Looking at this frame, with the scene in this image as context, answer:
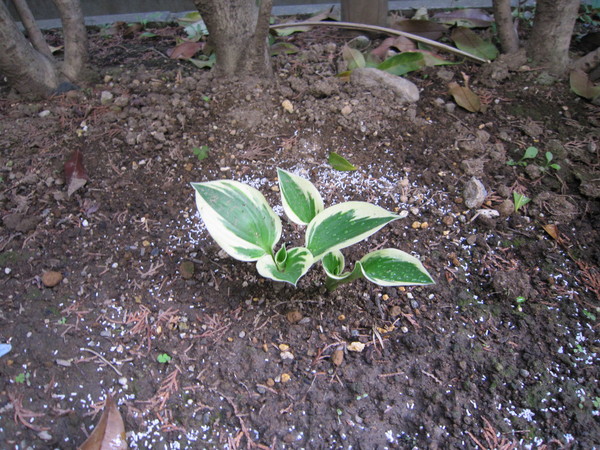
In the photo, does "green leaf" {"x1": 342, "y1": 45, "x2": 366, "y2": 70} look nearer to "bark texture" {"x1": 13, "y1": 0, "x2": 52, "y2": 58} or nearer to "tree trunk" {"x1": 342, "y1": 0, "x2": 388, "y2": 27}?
"tree trunk" {"x1": 342, "y1": 0, "x2": 388, "y2": 27}

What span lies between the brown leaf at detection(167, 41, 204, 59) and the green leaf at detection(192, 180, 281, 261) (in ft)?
3.77

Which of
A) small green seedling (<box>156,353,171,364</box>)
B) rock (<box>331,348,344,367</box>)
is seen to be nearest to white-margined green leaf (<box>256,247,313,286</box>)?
rock (<box>331,348,344,367</box>)

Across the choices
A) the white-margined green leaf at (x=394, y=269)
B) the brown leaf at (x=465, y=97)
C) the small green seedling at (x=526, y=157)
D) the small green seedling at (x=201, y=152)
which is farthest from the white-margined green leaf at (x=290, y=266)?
the brown leaf at (x=465, y=97)

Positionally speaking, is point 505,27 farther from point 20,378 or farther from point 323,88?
point 20,378

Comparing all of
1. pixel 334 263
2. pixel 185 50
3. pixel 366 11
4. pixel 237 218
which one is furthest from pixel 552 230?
pixel 185 50

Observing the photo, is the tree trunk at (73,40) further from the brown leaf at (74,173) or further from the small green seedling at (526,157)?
the small green seedling at (526,157)

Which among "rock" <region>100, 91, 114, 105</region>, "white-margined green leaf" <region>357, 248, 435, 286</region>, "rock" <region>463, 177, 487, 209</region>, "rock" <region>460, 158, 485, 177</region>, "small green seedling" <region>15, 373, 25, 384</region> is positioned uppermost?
"rock" <region>100, 91, 114, 105</region>

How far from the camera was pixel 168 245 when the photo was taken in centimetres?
153

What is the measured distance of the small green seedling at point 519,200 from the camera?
1572mm

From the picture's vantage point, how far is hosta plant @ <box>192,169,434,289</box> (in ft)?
3.93

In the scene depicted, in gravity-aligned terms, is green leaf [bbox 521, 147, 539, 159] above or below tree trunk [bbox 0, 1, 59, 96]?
below

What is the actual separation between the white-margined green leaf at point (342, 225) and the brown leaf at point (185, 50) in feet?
4.25

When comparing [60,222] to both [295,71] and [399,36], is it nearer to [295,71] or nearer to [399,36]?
[295,71]

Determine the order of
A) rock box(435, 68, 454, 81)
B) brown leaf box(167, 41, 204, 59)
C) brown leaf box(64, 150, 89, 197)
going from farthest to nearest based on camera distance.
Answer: brown leaf box(167, 41, 204, 59)
rock box(435, 68, 454, 81)
brown leaf box(64, 150, 89, 197)
